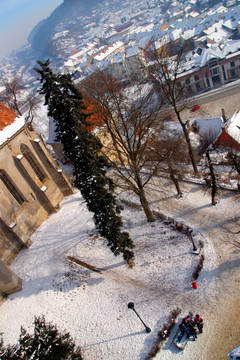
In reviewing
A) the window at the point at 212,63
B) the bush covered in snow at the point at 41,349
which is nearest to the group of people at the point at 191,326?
the bush covered in snow at the point at 41,349

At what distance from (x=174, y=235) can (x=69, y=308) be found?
8348mm

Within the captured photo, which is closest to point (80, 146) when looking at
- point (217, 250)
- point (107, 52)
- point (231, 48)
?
point (217, 250)

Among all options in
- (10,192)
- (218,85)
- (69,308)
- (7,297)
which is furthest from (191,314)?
(218,85)

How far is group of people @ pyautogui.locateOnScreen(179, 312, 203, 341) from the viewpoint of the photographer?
12.3m

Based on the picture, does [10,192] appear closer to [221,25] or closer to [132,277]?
[132,277]

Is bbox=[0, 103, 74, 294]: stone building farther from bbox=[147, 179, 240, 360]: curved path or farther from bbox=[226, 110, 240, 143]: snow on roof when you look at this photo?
bbox=[226, 110, 240, 143]: snow on roof

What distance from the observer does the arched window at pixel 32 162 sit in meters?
20.8

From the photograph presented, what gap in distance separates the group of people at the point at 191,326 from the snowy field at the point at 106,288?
1.09 meters

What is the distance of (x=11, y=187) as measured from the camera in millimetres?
19516

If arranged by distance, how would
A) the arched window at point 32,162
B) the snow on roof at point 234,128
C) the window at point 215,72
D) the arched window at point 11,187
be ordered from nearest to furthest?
1. the arched window at point 11,187
2. the arched window at point 32,162
3. the snow on roof at point 234,128
4. the window at point 215,72

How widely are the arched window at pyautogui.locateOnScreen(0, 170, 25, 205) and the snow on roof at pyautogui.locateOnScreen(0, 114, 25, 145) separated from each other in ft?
8.02

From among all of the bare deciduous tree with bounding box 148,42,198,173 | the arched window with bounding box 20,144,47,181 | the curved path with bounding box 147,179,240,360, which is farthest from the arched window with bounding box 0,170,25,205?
the bare deciduous tree with bounding box 148,42,198,173

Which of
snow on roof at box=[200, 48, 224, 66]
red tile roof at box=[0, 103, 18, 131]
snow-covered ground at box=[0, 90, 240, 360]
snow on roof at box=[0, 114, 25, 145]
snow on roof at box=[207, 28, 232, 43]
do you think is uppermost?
red tile roof at box=[0, 103, 18, 131]

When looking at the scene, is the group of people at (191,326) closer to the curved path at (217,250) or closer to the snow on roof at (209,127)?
the curved path at (217,250)
